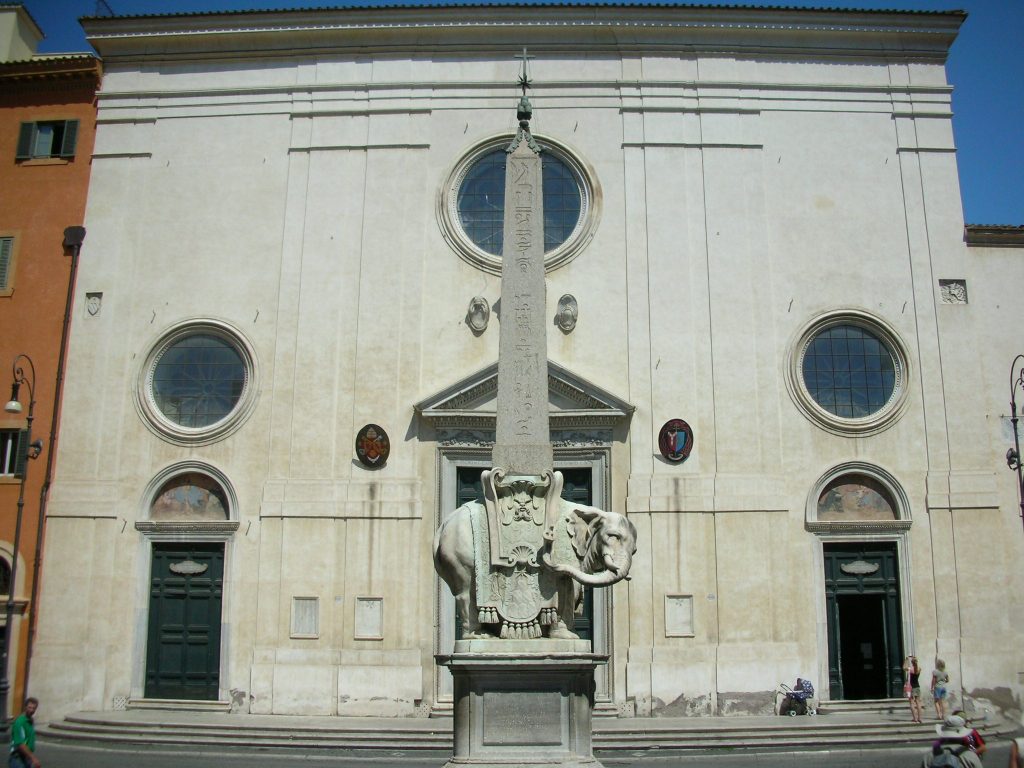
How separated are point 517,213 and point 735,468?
9.82 m

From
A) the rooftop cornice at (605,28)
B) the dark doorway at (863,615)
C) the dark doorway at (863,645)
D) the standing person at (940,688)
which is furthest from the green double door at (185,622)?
the standing person at (940,688)

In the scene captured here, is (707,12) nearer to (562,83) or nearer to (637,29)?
(637,29)

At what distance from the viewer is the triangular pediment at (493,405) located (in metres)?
19.3

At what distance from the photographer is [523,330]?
10.5 metres

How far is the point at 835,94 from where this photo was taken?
69.9ft

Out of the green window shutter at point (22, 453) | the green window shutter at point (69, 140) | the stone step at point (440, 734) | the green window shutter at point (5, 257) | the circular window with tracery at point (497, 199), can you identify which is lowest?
the stone step at point (440, 734)

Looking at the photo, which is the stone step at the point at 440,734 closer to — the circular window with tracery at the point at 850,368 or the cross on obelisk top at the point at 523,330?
the circular window with tracery at the point at 850,368

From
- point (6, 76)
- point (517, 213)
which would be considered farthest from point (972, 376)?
point (6, 76)

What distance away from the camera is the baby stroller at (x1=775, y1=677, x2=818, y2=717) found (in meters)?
18.1

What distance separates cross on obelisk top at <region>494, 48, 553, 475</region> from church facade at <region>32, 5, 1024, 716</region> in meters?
8.37

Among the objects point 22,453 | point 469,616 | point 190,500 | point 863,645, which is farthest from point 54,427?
point 863,645

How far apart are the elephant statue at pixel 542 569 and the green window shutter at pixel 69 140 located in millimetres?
15607

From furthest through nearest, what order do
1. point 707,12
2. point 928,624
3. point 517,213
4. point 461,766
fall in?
point 707,12
point 928,624
point 517,213
point 461,766

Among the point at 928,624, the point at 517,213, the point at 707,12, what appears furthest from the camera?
the point at 707,12
